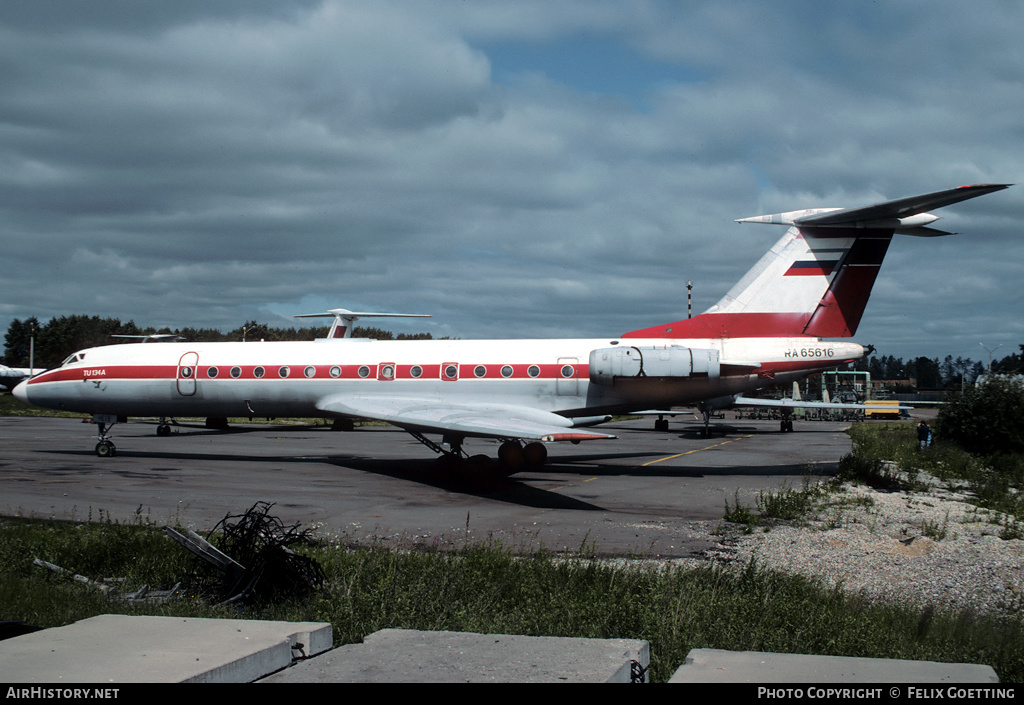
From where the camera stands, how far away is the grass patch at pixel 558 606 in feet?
17.6

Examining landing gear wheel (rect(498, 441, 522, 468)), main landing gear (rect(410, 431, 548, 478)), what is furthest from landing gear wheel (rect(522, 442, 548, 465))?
landing gear wheel (rect(498, 441, 522, 468))

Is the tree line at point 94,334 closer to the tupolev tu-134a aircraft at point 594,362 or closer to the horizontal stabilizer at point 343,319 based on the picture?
the horizontal stabilizer at point 343,319

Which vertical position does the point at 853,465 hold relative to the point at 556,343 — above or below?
below

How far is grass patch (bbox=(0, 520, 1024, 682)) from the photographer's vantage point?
535 centimetres

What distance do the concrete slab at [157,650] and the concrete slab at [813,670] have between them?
1.98m

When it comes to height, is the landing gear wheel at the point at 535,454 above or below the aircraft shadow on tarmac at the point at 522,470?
Answer: above

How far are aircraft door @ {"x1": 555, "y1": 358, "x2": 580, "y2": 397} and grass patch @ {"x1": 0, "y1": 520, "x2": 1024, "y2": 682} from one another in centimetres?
1160

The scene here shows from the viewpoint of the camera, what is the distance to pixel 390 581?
681cm

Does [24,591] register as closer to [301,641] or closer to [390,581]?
[390,581]

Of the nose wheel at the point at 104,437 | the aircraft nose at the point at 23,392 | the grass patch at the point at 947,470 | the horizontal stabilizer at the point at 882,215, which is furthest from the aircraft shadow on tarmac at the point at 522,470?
the horizontal stabilizer at the point at 882,215

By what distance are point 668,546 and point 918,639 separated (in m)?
4.81

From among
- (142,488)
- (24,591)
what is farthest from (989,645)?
(142,488)

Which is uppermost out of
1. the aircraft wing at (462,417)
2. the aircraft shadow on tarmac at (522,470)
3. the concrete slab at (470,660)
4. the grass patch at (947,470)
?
the aircraft wing at (462,417)

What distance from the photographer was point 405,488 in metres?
16.5
